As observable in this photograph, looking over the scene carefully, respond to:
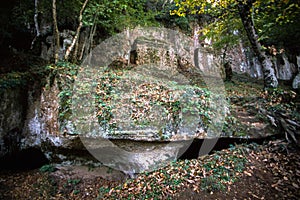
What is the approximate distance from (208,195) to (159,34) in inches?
403

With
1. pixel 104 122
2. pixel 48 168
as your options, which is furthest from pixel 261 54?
pixel 48 168

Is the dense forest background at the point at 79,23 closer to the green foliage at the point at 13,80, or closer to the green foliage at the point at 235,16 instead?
the green foliage at the point at 235,16

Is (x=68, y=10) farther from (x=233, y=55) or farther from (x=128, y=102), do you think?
(x=233, y=55)

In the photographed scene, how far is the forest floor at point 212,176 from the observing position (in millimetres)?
3309

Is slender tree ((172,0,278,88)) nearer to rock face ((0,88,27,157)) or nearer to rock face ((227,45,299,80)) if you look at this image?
rock face ((0,88,27,157))

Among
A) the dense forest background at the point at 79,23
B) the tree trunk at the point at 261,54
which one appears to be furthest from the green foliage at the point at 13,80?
the tree trunk at the point at 261,54

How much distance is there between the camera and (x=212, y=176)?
3543 millimetres

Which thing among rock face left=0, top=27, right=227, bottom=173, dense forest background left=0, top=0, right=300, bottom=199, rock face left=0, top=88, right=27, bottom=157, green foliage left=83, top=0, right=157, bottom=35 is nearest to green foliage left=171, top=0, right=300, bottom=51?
dense forest background left=0, top=0, right=300, bottom=199

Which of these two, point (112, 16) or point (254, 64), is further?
point (254, 64)

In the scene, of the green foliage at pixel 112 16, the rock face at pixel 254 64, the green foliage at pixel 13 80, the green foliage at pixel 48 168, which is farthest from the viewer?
the rock face at pixel 254 64

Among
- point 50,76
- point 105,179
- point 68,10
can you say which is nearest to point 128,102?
point 105,179

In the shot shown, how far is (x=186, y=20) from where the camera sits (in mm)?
12828

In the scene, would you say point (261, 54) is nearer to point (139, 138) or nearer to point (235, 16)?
point (235, 16)

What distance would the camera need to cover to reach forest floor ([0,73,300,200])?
10.9 feet
